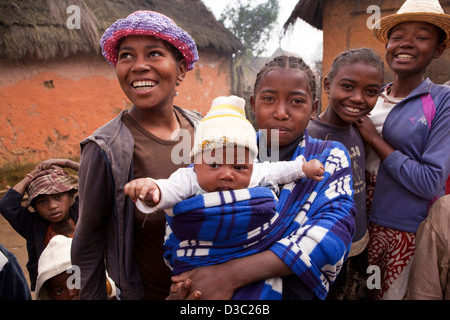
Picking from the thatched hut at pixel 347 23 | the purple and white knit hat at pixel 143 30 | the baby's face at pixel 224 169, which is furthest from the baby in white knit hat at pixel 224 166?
the thatched hut at pixel 347 23

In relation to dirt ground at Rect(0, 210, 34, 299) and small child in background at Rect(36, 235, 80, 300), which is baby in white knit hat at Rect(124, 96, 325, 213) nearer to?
small child in background at Rect(36, 235, 80, 300)

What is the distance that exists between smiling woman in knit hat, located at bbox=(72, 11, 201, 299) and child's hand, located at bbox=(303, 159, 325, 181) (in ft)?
2.23

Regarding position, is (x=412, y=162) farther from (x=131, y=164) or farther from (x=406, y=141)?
(x=131, y=164)

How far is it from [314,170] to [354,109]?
0.71 m

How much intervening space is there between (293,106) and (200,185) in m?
0.58

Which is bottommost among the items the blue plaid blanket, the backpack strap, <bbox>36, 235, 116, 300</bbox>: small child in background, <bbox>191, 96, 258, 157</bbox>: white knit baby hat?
<bbox>36, 235, 116, 300</bbox>: small child in background

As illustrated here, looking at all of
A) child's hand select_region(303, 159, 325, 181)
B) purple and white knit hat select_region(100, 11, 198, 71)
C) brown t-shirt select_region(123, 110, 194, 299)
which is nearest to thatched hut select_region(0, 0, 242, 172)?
purple and white knit hat select_region(100, 11, 198, 71)

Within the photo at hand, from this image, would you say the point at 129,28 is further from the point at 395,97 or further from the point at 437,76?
the point at 437,76

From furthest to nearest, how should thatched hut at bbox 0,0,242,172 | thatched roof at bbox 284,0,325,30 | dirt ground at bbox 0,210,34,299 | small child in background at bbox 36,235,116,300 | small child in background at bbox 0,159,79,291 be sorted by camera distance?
thatched hut at bbox 0,0,242,172 < thatched roof at bbox 284,0,325,30 < dirt ground at bbox 0,210,34,299 < small child in background at bbox 0,159,79,291 < small child in background at bbox 36,235,116,300

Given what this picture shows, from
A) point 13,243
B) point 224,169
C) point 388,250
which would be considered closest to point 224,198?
point 224,169

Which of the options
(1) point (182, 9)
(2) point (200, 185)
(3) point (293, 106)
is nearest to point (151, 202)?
(2) point (200, 185)

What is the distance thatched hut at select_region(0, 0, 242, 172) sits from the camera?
5.77 m

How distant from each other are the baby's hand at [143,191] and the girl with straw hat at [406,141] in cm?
138

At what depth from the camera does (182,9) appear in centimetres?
1112
